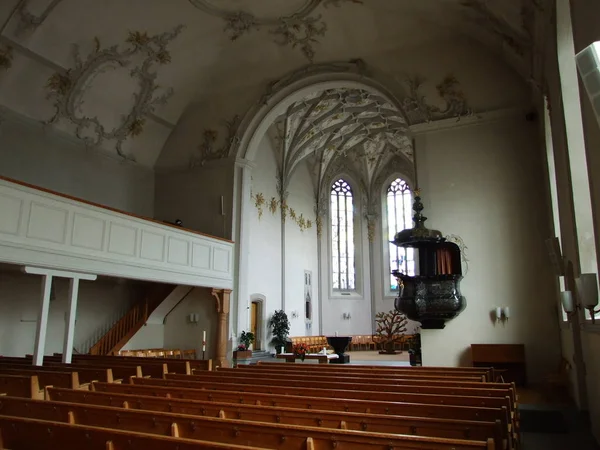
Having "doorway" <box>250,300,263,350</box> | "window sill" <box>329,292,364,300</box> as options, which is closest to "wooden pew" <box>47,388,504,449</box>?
"doorway" <box>250,300,263,350</box>

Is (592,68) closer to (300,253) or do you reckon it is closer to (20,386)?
(20,386)

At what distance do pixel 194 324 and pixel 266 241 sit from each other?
468 centimetres

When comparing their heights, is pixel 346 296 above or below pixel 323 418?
above

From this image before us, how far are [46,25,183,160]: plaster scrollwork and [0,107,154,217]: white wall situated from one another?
1.51ft

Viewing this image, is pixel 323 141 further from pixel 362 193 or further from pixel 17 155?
pixel 17 155

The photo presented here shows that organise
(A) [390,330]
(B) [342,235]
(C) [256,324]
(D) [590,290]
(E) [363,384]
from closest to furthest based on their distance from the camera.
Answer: (D) [590,290]
(E) [363,384]
(C) [256,324]
(A) [390,330]
(B) [342,235]

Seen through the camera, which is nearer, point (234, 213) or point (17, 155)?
point (17, 155)

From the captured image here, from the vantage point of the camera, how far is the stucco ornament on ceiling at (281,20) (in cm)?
1228

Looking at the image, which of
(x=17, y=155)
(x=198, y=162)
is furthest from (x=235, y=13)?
(x=17, y=155)

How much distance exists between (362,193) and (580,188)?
1774 centimetres

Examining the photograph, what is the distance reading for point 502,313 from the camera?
1071cm

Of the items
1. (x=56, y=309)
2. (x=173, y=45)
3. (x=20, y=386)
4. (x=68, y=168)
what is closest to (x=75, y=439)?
(x=20, y=386)

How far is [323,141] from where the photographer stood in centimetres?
2062

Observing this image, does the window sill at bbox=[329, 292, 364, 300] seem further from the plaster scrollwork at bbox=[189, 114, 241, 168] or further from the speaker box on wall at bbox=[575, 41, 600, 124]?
the speaker box on wall at bbox=[575, 41, 600, 124]
